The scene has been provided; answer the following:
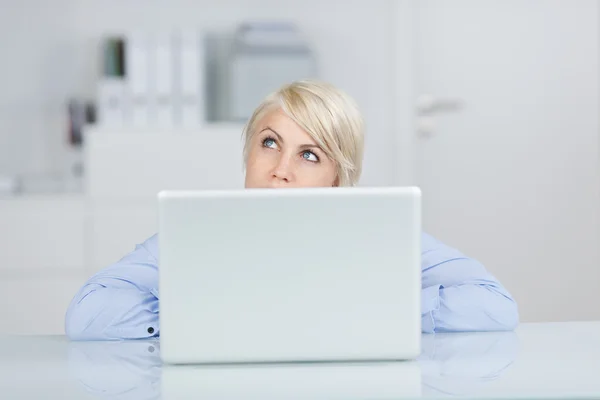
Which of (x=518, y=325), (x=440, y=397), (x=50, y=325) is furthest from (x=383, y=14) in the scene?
(x=440, y=397)

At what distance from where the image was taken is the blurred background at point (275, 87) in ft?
12.4

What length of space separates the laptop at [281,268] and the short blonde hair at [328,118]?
78 cm

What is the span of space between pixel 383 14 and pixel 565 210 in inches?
44.9

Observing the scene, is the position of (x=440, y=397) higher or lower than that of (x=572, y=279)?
higher

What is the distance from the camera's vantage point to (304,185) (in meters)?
1.91

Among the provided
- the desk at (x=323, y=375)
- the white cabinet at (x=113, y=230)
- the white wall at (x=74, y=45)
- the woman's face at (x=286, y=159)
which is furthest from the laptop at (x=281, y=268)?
the white wall at (x=74, y=45)

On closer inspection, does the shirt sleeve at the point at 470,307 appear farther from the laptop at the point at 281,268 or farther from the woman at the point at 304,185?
the laptop at the point at 281,268

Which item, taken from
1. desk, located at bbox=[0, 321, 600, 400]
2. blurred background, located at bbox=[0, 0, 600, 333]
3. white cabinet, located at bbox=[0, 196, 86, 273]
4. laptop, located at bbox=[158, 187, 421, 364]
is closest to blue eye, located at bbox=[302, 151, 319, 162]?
desk, located at bbox=[0, 321, 600, 400]

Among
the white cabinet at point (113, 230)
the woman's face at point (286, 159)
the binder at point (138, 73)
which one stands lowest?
the white cabinet at point (113, 230)

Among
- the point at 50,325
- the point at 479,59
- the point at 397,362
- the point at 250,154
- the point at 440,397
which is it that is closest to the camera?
the point at 440,397

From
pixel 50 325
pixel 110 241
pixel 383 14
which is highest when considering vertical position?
pixel 383 14

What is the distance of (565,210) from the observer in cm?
388

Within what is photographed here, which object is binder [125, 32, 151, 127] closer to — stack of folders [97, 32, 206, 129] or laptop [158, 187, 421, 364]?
stack of folders [97, 32, 206, 129]

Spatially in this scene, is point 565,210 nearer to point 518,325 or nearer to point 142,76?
point 142,76
